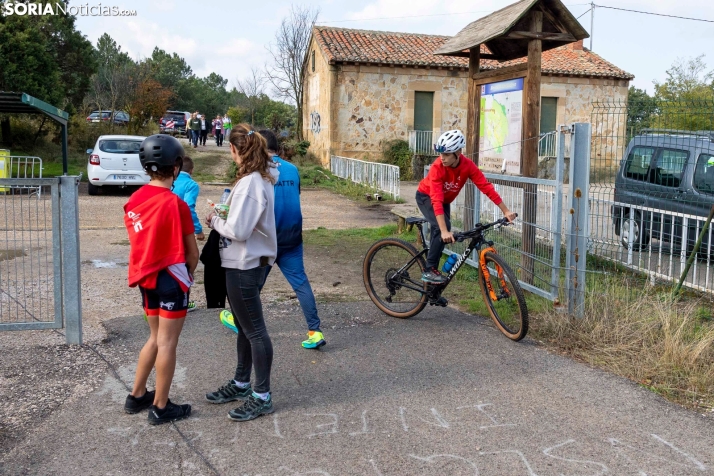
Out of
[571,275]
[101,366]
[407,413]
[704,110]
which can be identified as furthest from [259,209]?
[704,110]

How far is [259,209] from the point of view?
13.3ft

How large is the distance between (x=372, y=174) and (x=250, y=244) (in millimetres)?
15368

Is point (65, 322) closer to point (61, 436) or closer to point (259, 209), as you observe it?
point (61, 436)

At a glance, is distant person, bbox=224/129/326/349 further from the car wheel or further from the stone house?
the stone house

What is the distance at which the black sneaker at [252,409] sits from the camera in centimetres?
411

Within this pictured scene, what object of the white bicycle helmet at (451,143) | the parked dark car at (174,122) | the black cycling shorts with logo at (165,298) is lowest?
the black cycling shorts with logo at (165,298)

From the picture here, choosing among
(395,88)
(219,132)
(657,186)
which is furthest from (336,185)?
(219,132)

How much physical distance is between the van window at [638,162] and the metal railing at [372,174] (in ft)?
36.8

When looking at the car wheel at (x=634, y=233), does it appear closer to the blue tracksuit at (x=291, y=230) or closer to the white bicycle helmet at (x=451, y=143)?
the white bicycle helmet at (x=451, y=143)

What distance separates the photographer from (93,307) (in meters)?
6.86

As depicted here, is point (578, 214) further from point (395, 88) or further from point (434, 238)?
point (395, 88)

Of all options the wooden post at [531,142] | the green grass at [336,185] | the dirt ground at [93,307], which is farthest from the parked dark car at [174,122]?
the wooden post at [531,142]

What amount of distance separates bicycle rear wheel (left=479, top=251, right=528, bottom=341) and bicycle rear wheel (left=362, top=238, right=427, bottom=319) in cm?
67

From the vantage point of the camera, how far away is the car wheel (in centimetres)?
628
